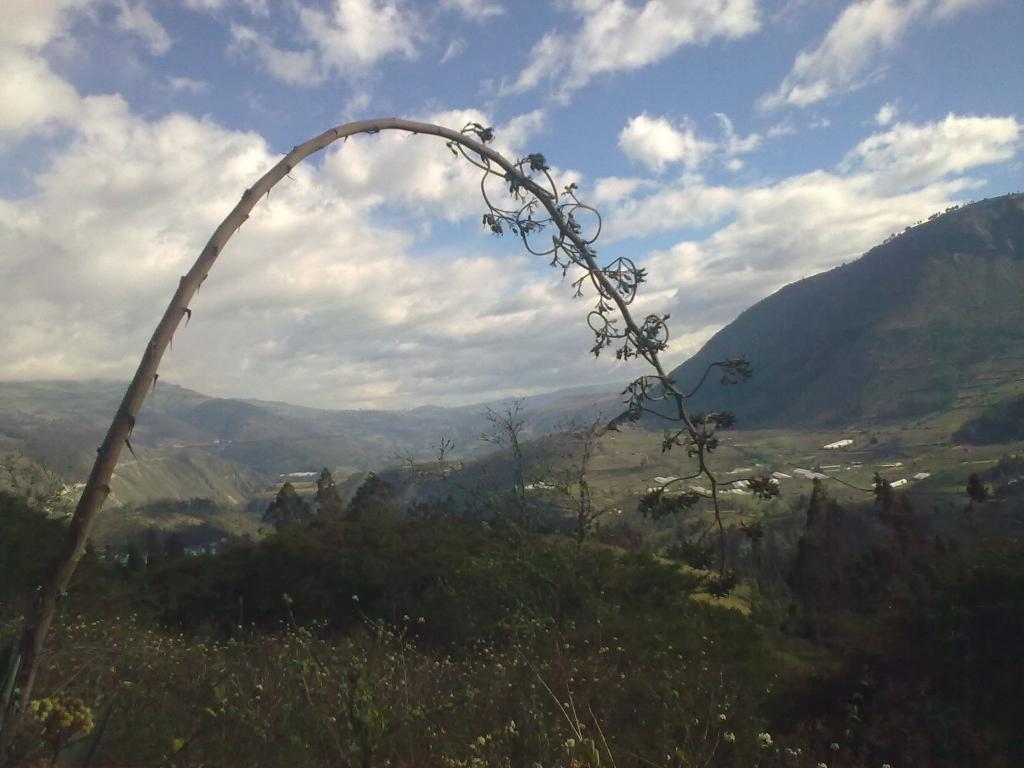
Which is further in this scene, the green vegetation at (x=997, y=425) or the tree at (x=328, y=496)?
the green vegetation at (x=997, y=425)

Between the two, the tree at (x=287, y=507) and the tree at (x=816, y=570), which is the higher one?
the tree at (x=287, y=507)

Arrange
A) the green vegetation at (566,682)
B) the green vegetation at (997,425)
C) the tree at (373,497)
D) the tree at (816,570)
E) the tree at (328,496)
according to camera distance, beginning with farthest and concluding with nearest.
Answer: the green vegetation at (997,425) < the tree at (328,496) < the tree at (373,497) < the tree at (816,570) < the green vegetation at (566,682)

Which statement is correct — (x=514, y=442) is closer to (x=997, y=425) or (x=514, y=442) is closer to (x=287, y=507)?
(x=287, y=507)

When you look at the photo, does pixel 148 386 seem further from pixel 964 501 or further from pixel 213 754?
pixel 964 501

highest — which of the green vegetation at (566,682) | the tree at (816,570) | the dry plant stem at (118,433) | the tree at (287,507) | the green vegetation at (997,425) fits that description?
the dry plant stem at (118,433)

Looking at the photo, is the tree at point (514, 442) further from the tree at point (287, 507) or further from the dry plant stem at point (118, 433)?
the tree at point (287, 507)

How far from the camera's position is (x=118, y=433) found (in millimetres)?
2477

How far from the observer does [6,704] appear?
235 centimetres

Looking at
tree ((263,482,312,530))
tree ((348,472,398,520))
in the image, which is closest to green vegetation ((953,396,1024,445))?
tree ((348,472,398,520))

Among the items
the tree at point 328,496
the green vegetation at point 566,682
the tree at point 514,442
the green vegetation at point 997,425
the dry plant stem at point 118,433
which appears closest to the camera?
the dry plant stem at point 118,433

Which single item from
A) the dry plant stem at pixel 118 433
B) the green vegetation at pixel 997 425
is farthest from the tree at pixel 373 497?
the green vegetation at pixel 997 425

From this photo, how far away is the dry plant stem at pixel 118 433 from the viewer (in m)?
2.43

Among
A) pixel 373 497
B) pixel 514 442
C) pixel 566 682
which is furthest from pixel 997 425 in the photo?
pixel 566 682

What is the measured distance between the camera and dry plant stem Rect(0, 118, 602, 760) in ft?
7.98
